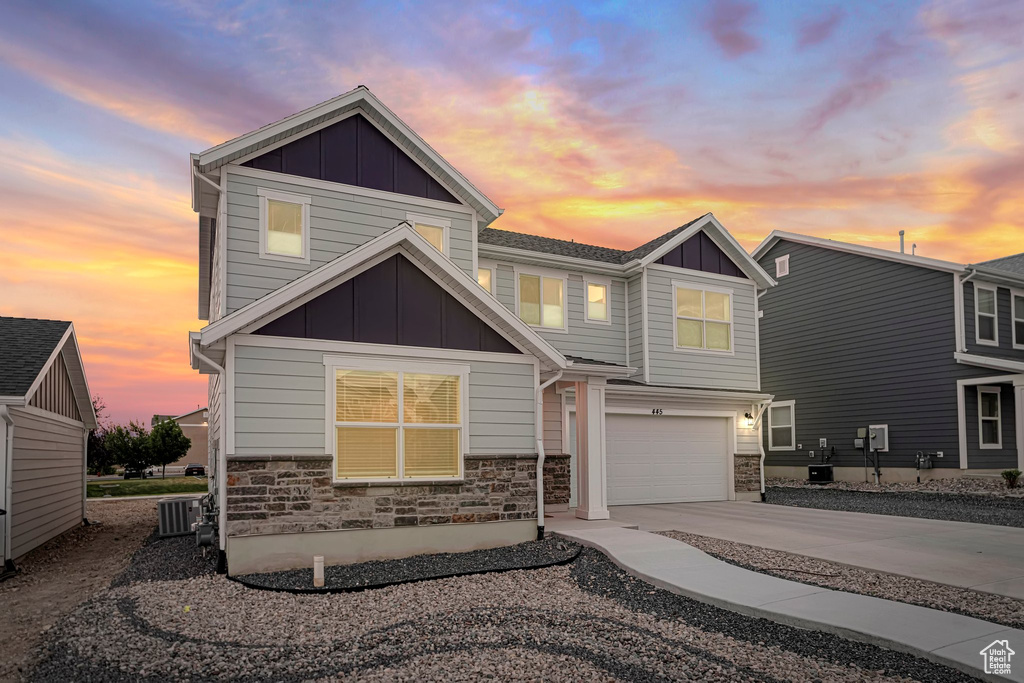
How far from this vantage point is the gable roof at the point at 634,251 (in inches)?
621

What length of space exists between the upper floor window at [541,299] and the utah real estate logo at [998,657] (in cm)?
1076

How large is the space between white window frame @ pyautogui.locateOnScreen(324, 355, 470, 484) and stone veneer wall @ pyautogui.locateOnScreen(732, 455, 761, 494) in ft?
32.0

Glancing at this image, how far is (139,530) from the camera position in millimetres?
14797

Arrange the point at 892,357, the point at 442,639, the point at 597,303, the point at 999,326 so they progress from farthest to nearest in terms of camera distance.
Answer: the point at 892,357 → the point at 999,326 → the point at 597,303 → the point at 442,639

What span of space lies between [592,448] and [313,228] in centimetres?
669

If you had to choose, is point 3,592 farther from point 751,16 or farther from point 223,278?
point 751,16

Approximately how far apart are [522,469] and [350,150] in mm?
6933

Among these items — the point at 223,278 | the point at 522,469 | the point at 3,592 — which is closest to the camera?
the point at 3,592

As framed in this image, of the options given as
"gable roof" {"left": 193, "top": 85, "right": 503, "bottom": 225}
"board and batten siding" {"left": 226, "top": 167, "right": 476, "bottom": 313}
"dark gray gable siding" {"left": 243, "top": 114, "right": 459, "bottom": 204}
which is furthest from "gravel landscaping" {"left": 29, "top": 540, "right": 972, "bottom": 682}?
"dark gray gable siding" {"left": 243, "top": 114, "right": 459, "bottom": 204}

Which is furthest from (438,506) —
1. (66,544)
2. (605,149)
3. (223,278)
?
(605,149)

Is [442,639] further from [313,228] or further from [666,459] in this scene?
[666,459]

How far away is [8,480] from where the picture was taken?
1030cm

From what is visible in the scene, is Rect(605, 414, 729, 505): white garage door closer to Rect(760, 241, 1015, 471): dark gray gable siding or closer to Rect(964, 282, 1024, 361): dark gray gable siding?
Rect(760, 241, 1015, 471): dark gray gable siding

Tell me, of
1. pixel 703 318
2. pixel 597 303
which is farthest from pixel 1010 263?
pixel 597 303
